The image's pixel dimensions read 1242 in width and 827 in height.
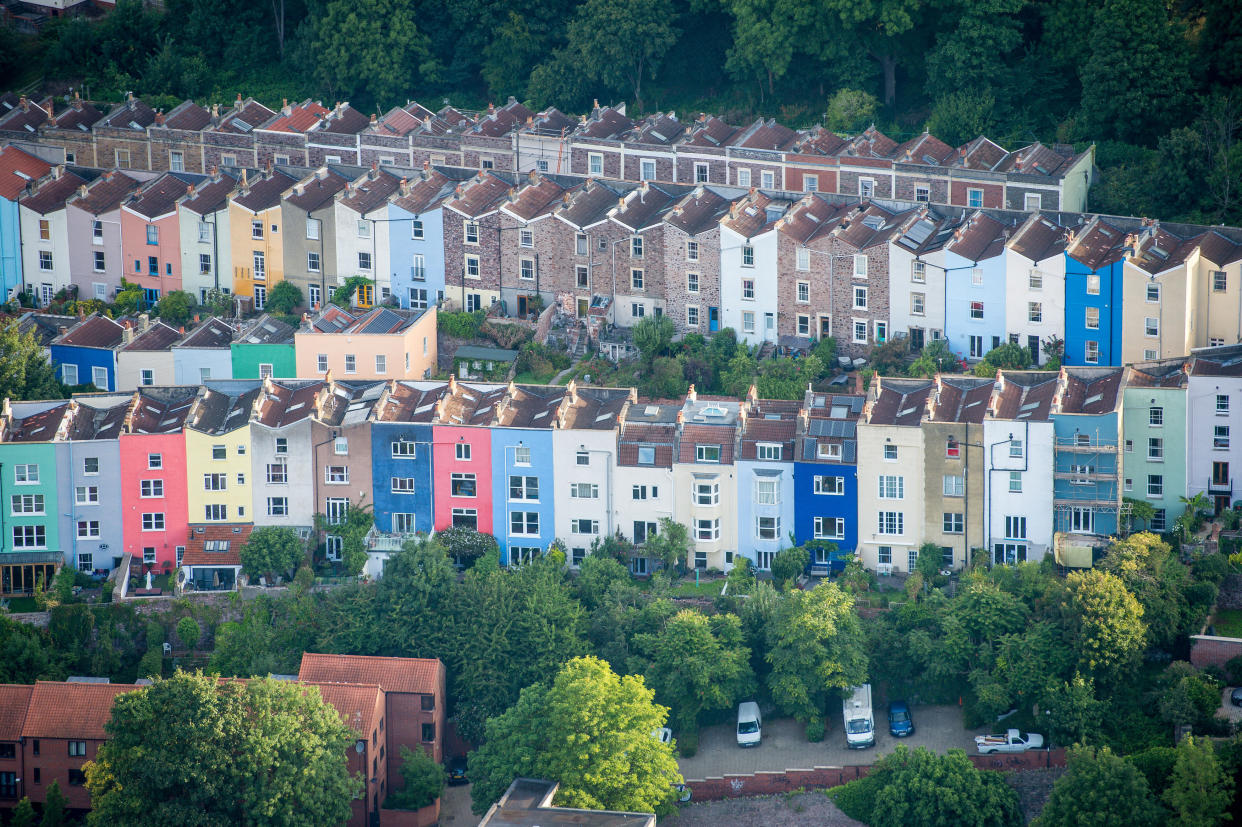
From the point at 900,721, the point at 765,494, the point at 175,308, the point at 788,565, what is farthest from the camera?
the point at 175,308

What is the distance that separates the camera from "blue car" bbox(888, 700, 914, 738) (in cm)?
7544

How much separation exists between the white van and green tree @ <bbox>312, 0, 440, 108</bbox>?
5177 cm

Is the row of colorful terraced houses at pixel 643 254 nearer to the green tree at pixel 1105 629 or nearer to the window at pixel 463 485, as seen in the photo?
the window at pixel 463 485

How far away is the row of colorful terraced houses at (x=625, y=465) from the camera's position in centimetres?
8106

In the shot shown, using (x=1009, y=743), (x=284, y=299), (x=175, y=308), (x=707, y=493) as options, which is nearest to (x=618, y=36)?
(x=284, y=299)

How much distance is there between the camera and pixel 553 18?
11906 centimetres

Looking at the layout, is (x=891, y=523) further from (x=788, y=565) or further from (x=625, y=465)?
(x=625, y=465)

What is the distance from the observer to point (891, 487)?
81.8m

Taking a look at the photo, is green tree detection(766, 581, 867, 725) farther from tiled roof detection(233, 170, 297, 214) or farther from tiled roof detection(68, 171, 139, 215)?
Result: tiled roof detection(68, 171, 139, 215)

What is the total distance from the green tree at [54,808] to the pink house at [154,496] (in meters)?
12.1

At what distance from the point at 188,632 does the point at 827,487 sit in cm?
2308

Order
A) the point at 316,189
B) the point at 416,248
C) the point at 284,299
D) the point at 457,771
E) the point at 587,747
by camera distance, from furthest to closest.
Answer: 1. the point at 316,189
2. the point at 284,299
3. the point at 416,248
4. the point at 457,771
5. the point at 587,747

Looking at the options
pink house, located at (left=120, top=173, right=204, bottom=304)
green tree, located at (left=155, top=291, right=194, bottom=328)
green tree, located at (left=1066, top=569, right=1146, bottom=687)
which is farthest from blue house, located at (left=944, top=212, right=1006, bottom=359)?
pink house, located at (left=120, top=173, right=204, bottom=304)

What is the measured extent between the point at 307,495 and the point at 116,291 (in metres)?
22.9
